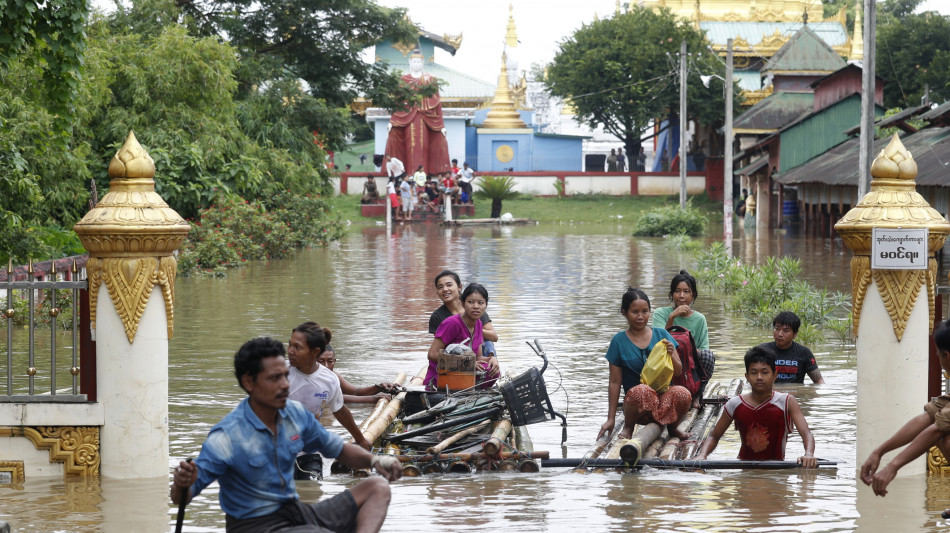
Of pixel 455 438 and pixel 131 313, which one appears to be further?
pixel 455 438

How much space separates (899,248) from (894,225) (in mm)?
152

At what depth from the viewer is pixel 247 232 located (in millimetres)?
27625

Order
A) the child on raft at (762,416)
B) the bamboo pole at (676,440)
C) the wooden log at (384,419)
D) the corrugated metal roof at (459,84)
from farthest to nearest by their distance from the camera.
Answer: the corrugated metal roof at (459,84) < the wooden log at (384,419) < the bamboo pole at (676,440) < the child on raft at (762,416)

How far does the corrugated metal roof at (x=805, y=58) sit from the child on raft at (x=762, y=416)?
4544 cm

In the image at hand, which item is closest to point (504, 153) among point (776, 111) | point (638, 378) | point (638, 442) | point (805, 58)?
point (805, 58)

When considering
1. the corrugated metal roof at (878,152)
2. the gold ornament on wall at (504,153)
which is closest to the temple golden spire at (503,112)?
the gold ornament on wall at (504,153)

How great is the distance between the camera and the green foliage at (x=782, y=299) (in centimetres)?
1636

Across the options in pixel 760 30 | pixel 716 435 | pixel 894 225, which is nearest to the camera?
pixel 894 225

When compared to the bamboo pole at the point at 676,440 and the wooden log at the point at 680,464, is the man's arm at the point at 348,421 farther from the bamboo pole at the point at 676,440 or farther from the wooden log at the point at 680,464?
the bamboo pole at the point at 676,440

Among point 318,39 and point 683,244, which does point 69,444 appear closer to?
point 683,244

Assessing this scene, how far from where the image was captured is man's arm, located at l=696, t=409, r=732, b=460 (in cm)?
847

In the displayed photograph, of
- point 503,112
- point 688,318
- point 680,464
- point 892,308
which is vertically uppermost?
point 503,112

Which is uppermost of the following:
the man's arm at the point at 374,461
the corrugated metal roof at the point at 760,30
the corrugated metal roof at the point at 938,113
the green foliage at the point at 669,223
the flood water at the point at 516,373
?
the corrugated metal roof at the point at 760,30

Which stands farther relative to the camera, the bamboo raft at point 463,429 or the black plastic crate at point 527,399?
the black plastic crate at point 527,399
